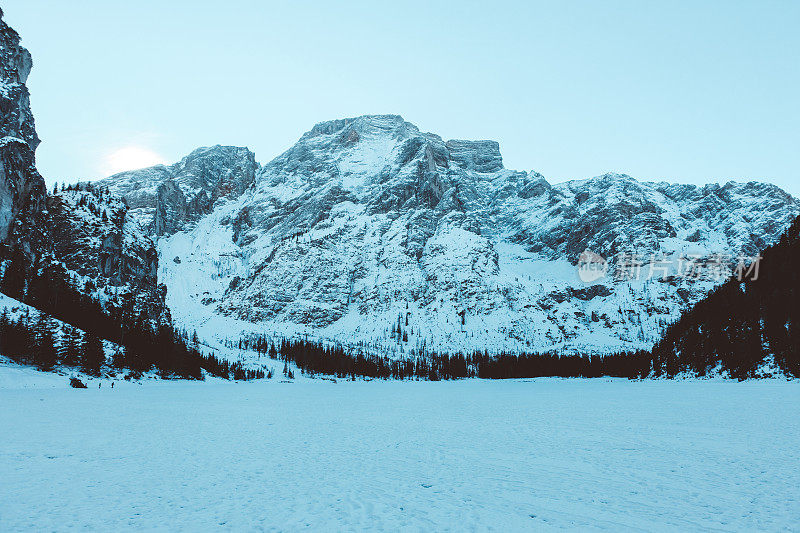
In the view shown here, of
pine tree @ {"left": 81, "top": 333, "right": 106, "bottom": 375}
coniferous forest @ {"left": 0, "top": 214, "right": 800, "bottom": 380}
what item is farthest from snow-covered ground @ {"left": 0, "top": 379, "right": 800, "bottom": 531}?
pine tree @ {"left": 81, "top": 333, "right": 106, "bottom": 375}

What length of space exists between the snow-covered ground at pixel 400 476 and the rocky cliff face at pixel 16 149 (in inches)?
4521

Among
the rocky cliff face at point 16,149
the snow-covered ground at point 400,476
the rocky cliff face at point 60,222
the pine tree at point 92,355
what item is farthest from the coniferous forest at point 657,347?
the snow-covered ground at point 400,476

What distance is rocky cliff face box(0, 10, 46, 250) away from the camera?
378 feet

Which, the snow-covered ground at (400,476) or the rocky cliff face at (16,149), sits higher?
the rocky cliff face at (16,149)

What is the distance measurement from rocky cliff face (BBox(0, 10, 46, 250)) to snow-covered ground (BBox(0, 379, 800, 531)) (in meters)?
115

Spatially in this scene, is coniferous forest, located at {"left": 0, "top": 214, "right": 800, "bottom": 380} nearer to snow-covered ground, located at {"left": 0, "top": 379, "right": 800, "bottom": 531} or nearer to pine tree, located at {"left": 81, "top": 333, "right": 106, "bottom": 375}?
pine tree, located at {"left": 81, "top": 333, "right": 106, "bottom": 375}

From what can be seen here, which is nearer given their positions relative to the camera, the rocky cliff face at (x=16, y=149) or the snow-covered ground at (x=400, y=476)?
the snow-covered ground at (x=400, y=476)

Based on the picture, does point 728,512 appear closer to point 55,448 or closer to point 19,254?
point 55,448

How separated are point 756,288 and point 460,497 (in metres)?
113

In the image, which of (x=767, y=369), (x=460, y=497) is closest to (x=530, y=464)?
(x=460, y=497)

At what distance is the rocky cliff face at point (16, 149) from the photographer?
115188 mm

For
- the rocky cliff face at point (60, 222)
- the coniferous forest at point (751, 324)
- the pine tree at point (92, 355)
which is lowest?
the pine tree at point (92, 355)

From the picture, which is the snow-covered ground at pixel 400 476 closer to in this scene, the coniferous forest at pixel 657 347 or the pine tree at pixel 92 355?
the coniferous forest at pixel 657 347

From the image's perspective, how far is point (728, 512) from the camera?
38.7 feet
